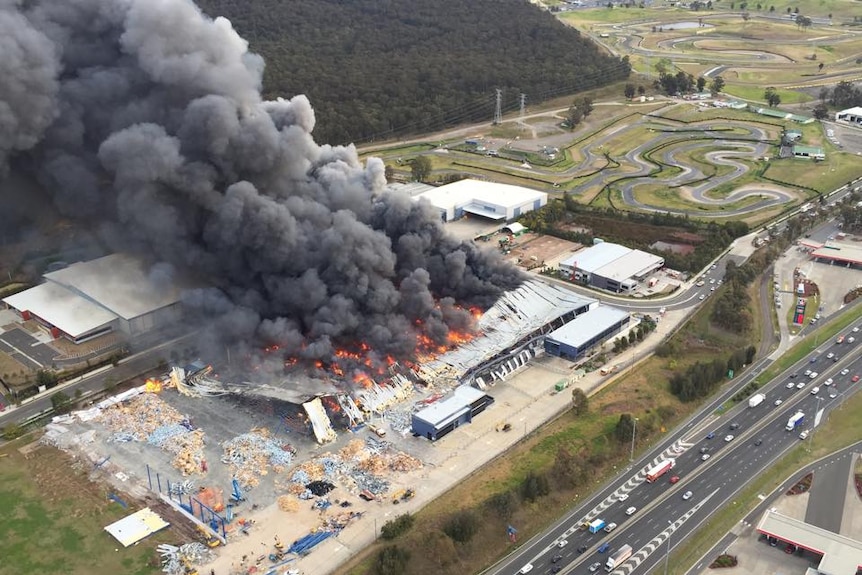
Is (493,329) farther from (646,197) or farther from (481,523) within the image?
(646,197)

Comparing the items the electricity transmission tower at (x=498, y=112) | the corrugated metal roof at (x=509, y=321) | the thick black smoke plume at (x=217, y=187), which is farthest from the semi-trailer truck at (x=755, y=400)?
the electricity transmission tower at (x=498, y=112)

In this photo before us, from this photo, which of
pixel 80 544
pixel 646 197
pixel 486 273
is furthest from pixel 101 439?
pixel 646 197

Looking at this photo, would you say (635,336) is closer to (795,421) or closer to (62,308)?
(795,421)

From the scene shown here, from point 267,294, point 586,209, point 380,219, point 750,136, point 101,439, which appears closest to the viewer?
point 101,439

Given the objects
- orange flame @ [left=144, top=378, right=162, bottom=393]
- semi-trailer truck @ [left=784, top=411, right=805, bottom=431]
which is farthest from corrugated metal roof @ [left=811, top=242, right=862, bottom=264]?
orange flame @ [left=144, top=378, right=162, bottom=393]

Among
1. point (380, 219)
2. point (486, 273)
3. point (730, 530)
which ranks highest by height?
point (380, 219)

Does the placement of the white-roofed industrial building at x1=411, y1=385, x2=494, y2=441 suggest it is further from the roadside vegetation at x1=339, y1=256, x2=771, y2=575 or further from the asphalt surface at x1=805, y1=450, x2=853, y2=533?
the asphalt surface at x1=805, y1=450, x2=853, y2=533

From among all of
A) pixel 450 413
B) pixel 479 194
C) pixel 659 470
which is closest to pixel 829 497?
pixel 659 470

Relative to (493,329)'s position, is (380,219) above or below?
above
